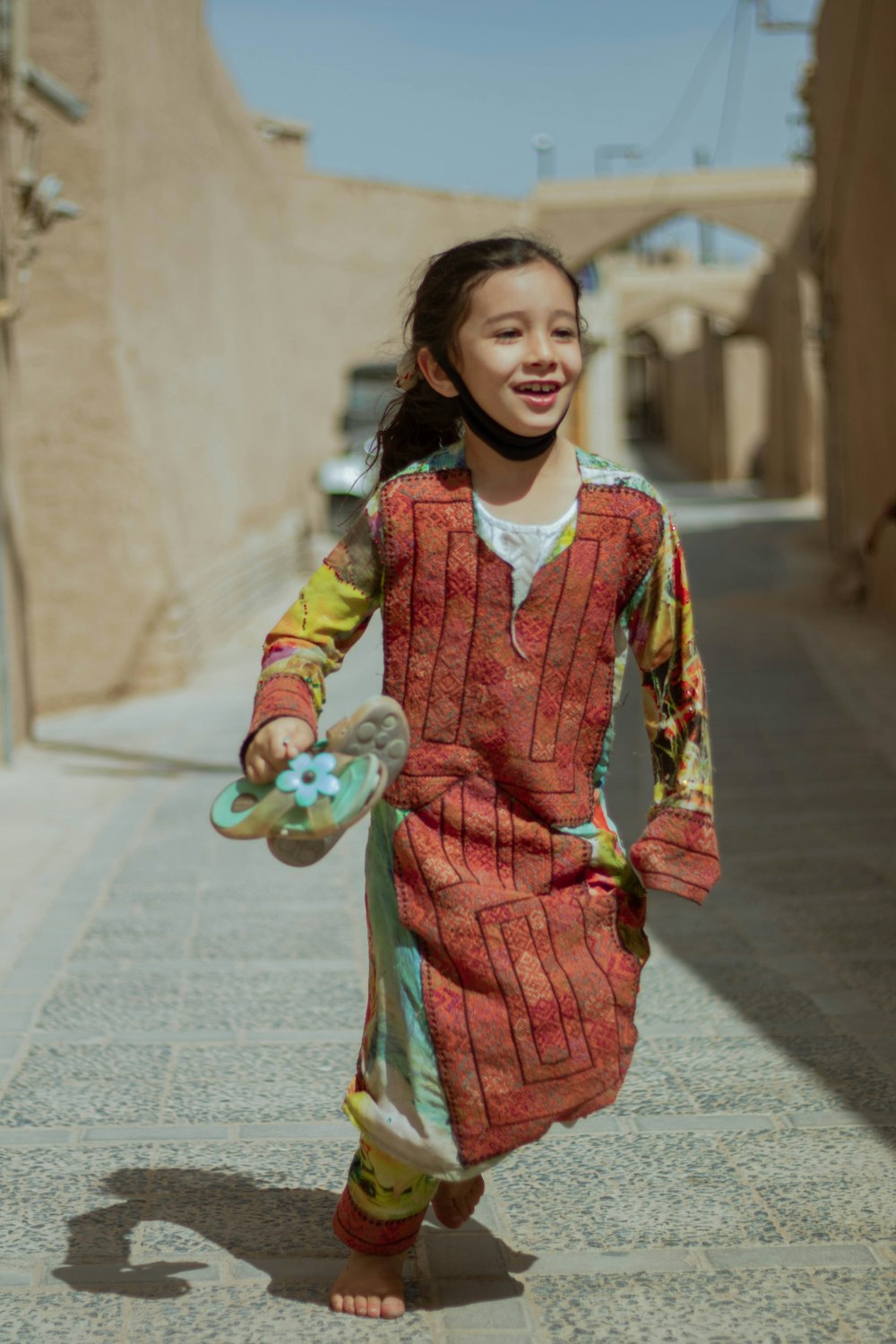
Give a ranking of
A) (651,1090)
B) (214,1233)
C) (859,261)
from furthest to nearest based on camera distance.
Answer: (859,261) < (651,1090) < (214,1233)

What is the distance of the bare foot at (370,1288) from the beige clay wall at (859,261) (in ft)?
25.5

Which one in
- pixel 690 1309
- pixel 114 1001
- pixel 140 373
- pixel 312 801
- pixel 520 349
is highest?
pixel 520 349

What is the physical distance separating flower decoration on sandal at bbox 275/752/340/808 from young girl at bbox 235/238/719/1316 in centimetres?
9

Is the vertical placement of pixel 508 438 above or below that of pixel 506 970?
above

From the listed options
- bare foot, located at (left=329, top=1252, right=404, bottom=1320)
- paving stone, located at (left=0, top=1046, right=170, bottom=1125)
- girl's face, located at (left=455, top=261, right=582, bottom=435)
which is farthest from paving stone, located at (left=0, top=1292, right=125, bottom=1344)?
girl's face, located at (left=455, top=261, right=582, bottom=435)

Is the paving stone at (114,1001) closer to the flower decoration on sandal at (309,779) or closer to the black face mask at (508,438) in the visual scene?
the flower decoration on sandal at (309,779)

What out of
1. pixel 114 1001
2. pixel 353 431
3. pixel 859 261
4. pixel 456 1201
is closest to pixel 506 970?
pixel 456 1201

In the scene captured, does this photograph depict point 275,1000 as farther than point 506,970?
Yes

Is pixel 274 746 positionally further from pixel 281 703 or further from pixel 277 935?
pixel 277 935

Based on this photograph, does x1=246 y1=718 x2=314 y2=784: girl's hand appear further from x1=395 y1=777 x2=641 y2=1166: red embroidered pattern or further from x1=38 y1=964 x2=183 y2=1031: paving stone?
x1=38 y1=964 x2=183 y2=1031: paving stone

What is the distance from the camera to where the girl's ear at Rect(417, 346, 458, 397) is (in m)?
2.38

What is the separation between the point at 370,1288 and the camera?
2379mm

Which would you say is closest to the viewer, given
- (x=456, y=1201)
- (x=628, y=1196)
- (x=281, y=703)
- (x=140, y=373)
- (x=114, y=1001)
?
(x=281, y=703)

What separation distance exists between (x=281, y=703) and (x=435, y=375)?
55 centimetres
